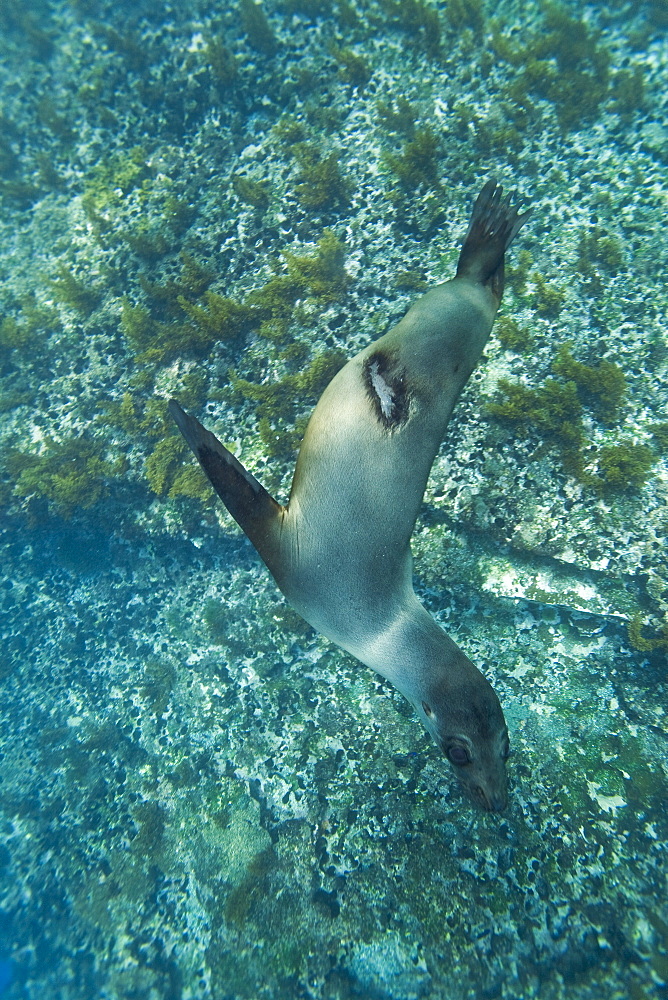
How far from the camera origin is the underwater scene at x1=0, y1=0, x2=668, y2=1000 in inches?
107

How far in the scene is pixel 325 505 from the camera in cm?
227

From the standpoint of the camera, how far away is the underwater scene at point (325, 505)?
2.72 m

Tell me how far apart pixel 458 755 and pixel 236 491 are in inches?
57.5

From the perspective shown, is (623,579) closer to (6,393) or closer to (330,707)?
(330,707)

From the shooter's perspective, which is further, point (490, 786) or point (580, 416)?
point (580, 416)

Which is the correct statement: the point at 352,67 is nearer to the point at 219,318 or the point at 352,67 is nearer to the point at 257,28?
the point at 257,28

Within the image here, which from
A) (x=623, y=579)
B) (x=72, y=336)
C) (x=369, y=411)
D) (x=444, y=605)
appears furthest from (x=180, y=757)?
(x=72, y=336)

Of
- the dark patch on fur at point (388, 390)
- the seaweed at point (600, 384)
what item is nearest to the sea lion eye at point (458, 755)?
the dark patch on fur at point (388, 390)

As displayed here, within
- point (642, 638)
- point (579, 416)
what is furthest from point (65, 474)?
point (642, 638)

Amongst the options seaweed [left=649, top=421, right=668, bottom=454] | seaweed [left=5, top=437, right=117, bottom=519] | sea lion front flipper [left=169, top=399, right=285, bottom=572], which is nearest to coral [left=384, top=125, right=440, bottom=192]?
seaweed [left=649, top=421, right=668, bottom=454]

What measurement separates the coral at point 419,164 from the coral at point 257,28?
1912mm

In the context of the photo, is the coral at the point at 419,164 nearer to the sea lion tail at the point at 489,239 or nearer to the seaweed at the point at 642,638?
the sea lion tail at the point at 489,239

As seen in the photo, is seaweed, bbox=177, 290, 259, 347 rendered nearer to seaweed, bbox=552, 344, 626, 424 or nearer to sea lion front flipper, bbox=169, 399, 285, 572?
sea lion front flipper, bbox=169, 399, 285, 572

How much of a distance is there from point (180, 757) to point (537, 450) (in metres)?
3.22
